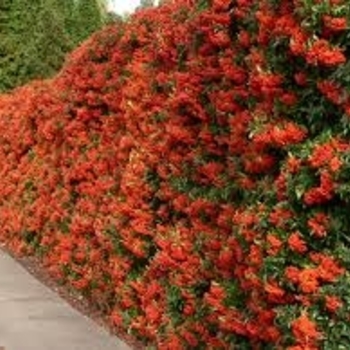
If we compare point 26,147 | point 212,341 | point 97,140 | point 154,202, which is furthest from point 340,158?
point 26,147

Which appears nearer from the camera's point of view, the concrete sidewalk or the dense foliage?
the concrete sidewalk

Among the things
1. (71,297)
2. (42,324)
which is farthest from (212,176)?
(71,297)

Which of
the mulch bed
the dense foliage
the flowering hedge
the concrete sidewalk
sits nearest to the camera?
the flowering hedge

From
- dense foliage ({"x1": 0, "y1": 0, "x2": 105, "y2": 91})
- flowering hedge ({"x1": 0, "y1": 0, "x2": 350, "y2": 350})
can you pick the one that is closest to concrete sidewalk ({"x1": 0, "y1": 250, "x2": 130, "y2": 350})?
flowering hedge ({"x1": 0, "y1": 0, "x2": 350, "y2": 350})

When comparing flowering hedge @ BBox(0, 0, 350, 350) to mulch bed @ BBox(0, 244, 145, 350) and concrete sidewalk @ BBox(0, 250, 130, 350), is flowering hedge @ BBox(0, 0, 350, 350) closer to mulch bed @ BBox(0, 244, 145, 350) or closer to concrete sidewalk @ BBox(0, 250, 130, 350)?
mulch bed @ BBox(0, 244, 145, 350)

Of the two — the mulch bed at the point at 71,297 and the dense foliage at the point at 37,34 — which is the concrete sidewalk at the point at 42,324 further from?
the dense foliage at the point at 37,34

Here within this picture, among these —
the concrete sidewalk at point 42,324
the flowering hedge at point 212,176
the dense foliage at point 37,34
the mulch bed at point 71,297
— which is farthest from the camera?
the dense foliage at point 37,34

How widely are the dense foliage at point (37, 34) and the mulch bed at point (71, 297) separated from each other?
12.7 m

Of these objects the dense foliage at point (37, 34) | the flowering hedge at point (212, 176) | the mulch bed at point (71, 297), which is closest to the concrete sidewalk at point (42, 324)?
the mulch bed at point (71, 297)

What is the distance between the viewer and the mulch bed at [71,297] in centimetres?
834

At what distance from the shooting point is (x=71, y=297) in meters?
10.2

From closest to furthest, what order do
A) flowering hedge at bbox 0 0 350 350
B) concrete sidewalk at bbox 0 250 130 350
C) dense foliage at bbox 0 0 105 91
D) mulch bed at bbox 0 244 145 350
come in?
flowering hedge at bbox 0 0 350 350 → concrete sidewalk at bbox 0 250 130 350 → mulch bed at bbox 0 244 145 350 → dense foliage at bbox 0 0 105 91

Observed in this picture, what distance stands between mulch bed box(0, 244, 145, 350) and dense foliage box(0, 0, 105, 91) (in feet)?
41.7

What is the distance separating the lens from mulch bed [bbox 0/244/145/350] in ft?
27.3
